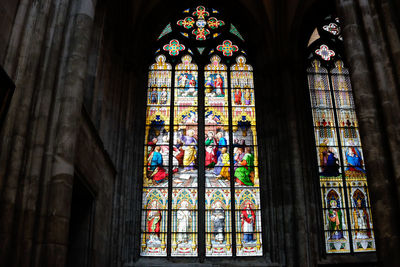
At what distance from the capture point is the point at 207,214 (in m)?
11.1

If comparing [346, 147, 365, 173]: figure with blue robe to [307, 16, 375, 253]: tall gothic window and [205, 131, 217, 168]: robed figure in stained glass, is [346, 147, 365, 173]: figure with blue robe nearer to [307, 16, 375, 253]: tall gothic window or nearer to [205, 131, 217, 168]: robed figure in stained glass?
[307, 16, 375, 253]: tall gothic window

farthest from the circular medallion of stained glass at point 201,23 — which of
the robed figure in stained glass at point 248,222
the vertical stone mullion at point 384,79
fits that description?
the vertical stone mullion at point 384,79

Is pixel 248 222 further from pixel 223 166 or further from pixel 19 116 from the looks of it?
pixel 19 116

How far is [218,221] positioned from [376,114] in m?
5.55

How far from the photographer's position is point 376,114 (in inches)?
251

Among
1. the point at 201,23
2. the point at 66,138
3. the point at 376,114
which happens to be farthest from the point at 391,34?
the point at 201,23

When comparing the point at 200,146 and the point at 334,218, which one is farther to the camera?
the point at 200,146

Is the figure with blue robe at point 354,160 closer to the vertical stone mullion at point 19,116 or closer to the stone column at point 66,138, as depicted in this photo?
the stone column at point 66,138

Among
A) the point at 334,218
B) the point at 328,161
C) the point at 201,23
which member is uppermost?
the point at 201,23

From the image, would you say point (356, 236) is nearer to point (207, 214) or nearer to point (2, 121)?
point (207, 214)

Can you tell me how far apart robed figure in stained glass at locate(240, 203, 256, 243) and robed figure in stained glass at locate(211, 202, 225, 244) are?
0.48 metres

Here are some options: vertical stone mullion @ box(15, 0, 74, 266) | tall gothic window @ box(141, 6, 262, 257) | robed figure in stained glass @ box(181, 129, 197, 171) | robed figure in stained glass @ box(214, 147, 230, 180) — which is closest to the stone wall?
vertical stone mullion @ box(15, 0, 74, 266)

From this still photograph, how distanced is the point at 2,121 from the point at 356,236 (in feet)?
28.1

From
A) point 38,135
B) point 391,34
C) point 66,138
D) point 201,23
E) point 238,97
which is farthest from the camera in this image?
point 201,23
